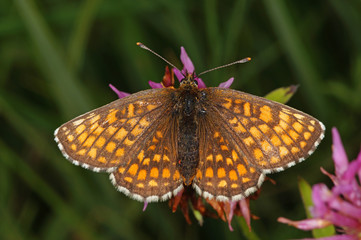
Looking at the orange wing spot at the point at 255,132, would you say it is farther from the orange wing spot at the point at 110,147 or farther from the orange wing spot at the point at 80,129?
the orange wing spot at the point at 80,129

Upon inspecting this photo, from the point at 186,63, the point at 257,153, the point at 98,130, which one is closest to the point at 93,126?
→ the point at 98,130

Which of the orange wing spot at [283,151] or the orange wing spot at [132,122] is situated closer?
the orange wing spot at [283,151]

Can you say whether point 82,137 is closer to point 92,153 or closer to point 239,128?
point 92,153

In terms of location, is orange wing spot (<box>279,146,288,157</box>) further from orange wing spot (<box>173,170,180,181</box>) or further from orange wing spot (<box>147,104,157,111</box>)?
orange wing spot (<box>147,104,157,111</box>)

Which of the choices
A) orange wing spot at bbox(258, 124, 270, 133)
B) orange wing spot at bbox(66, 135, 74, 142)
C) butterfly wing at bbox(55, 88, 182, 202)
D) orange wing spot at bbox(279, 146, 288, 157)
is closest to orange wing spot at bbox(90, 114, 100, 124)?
butterfly wing at bbox(55, 88, 182, 202)

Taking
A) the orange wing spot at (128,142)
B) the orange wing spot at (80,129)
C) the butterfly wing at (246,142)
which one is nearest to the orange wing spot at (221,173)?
the butterfly wing at (246,142)

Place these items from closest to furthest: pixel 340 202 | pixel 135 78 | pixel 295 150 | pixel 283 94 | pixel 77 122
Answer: pixel 340 202 → pixel 295 150 → pixel 77 122 → pixel 283 94 → pixel 135 78

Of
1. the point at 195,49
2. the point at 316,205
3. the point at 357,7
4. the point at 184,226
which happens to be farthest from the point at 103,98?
the point at 316,205

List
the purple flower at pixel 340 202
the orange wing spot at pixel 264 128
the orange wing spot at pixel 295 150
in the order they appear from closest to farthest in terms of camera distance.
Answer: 1. the purple flower at pixel 340 202
2. the orange wing spot at pixel 295 150
3. the orange wing spot at pixel 264 128
